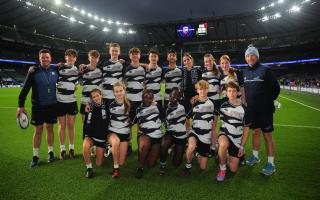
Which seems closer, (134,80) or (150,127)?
(150,127)

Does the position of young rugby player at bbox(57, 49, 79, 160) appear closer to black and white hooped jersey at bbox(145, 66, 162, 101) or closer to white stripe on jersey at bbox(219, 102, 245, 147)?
black and white hooped jersey at bbox(145, 66, 162, 101)

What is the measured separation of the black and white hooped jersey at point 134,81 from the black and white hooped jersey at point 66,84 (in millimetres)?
1168

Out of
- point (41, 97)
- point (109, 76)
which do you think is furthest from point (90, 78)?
point (41, 97)

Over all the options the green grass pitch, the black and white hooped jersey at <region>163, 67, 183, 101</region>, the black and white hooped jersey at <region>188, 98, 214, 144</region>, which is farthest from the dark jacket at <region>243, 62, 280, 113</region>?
the black and white hooped jersey at <region>163, 67, 183, 101</region>

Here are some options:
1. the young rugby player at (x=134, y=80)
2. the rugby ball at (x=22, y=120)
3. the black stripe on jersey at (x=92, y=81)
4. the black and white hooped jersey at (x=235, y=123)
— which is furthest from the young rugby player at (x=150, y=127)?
the rugby ball at (x=22, y=120)

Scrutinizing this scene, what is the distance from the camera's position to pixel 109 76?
582cm

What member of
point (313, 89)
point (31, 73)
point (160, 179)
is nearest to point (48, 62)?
point (31, 73)

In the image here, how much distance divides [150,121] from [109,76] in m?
1.57

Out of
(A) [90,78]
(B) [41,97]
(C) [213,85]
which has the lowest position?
(B) [41,97]

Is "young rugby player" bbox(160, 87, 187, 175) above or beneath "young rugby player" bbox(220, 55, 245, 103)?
beneath

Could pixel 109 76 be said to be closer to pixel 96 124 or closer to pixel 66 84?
pixel 66 84

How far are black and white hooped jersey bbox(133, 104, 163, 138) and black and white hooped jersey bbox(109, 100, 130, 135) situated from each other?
0.29m

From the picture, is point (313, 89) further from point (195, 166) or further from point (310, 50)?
point (310, 50)

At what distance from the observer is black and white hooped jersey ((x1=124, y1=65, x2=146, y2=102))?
19.0 ft
